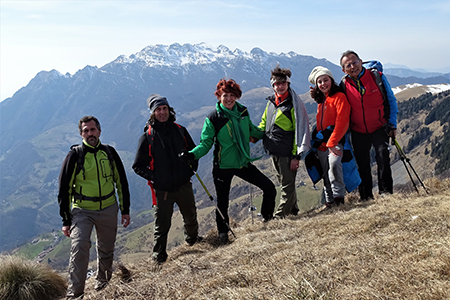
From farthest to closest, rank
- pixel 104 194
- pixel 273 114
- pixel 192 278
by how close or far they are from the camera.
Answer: pixel 273 114
pixel 104 194
pixel 192 278

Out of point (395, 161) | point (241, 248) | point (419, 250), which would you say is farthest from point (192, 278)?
point (395, 161)

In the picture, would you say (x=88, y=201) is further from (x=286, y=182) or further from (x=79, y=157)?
(x=286, y=182)

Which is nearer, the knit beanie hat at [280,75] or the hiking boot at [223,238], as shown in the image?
the knit beanie hat at [280,75]

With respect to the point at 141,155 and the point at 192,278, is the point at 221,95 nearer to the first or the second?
the point at 141,155

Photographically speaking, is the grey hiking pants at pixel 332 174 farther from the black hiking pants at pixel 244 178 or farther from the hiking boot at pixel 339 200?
the black hiking pants at pixel 244 178

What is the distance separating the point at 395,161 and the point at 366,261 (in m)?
200

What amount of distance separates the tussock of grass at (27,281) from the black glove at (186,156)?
17.5 feet

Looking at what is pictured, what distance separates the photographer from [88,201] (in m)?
7.61

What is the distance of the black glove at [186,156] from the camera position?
8312 mm

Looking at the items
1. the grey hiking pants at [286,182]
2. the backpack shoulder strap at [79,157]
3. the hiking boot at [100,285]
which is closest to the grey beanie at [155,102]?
the backpack shoulder strap at [79,157]

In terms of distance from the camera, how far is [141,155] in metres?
8.37

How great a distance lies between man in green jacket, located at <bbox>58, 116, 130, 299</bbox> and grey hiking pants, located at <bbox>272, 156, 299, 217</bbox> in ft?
13.3

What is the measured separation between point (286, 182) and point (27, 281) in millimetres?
7522

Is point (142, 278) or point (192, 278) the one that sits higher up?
point (192, 278)
